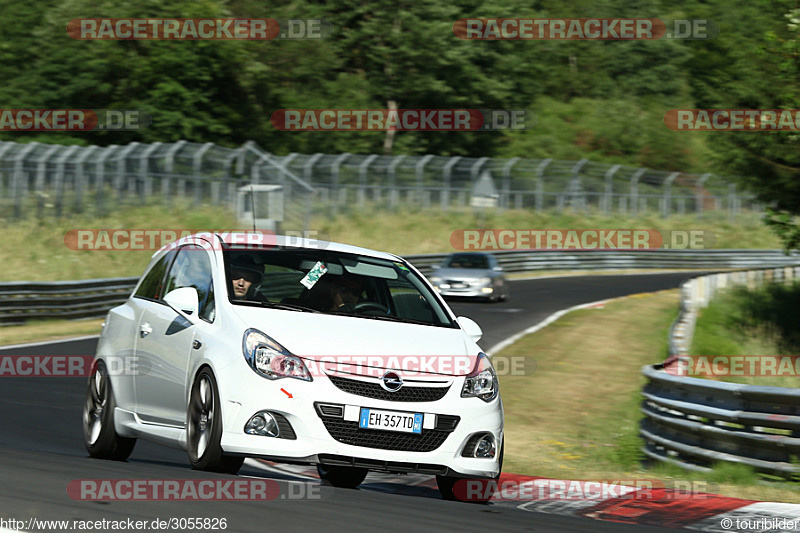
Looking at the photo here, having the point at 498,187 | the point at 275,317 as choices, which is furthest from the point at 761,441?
the point at 498,187

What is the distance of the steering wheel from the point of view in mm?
7820

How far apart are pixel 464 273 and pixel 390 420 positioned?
22813 mm

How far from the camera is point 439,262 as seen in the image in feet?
122

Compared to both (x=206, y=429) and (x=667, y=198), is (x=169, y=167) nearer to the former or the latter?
(x=667, y=198)

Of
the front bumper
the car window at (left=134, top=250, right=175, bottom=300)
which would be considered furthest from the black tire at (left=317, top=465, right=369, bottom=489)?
the car window at (left=134, top=250, right=175, bottom=300)

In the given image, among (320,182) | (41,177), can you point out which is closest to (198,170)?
(41,177)

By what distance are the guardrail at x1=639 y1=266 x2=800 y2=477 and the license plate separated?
3.23 metres

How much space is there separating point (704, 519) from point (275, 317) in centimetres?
287

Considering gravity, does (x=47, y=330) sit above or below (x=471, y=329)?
below

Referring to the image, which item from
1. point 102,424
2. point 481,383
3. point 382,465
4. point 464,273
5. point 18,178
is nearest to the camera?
point 382,465

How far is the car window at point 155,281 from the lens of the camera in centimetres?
850

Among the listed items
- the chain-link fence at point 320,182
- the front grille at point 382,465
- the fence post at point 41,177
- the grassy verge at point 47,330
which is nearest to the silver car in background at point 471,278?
the chain-link fence at point 320,182

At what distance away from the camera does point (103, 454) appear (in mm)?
8383

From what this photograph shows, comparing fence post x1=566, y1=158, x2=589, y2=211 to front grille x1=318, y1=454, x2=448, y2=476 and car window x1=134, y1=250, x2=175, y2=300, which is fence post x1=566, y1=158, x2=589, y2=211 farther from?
front grille x1=318, y1=454, x2=448, y2=476
